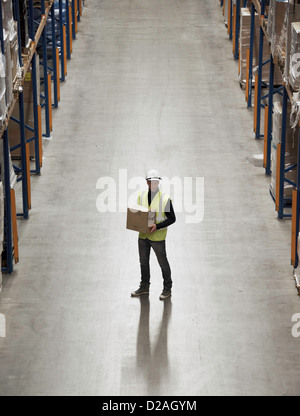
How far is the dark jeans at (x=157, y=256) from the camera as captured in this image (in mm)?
12570

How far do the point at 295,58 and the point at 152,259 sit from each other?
12.3 feet

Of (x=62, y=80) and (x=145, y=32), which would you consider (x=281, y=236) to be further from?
(x=145, y=32)

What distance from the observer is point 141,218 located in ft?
40.1

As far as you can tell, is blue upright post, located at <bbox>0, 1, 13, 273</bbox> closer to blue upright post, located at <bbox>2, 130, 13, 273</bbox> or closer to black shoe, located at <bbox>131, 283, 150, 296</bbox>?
blue upright post, located at <bbox>2, 130, 13, 273</bbox>

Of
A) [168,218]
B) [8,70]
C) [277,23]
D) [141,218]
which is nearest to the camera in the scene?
[141,218]

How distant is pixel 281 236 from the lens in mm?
14844

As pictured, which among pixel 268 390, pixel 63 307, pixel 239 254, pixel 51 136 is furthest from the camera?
pixel 51 136

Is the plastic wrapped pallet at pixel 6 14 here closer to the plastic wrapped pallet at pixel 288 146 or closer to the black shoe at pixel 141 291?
the black shoe at pixel 141 291

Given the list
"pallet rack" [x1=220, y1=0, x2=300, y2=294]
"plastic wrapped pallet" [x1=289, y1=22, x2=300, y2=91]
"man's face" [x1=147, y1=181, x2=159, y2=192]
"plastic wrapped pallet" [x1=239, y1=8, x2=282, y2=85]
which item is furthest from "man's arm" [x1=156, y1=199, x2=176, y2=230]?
"plastic wrapped pallet" [x1=239, y1=8, x2=282, y2=85]

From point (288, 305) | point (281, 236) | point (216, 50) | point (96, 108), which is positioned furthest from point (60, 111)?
point (288, 305)

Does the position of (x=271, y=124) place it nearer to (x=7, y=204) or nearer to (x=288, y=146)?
(x=288, y=146)

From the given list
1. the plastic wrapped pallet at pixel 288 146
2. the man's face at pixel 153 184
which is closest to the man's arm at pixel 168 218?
the man's face at pixel 153 184

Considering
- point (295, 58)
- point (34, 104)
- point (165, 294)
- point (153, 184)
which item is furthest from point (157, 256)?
point (34, 104)

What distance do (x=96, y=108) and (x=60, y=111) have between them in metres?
0.79
